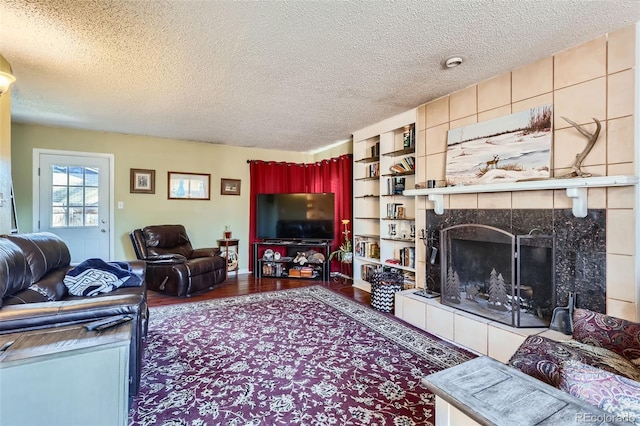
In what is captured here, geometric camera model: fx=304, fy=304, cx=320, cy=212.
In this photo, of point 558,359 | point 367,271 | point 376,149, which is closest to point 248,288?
point 367,271

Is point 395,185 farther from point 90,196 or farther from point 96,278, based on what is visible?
point 90,196

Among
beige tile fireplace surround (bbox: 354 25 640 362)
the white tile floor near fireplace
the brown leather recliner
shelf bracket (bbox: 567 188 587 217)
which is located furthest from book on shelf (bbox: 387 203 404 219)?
the brown leather recliner

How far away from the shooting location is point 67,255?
2.81 m

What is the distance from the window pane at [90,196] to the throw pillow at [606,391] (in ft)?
18.1

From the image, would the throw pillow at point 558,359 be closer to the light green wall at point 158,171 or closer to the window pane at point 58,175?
the light green wall at point 158,171

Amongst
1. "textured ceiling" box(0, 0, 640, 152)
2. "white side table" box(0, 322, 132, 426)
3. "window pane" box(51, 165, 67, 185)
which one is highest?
"textured ceiling" box(0, 0, 640, 152)

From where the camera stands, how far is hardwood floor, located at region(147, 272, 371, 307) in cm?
384

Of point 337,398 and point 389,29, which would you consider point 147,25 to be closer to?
point 389,29

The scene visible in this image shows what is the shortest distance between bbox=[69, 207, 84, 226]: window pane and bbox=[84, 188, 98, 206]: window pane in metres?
0.13

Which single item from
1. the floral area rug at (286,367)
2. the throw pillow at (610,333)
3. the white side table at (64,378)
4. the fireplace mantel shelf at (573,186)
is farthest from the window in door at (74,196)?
the throw pillow at (610,333)

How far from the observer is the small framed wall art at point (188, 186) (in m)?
5.02

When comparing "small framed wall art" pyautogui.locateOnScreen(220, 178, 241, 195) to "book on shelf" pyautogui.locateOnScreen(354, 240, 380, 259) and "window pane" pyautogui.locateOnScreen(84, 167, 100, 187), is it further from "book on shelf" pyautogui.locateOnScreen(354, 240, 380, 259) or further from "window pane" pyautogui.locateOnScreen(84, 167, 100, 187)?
"book on shelf" pyautogui.locateOnScreen(354, 240, 380, 259)

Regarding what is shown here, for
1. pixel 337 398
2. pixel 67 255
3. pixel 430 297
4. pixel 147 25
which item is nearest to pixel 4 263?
pixel 67 255

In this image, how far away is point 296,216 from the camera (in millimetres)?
5172
